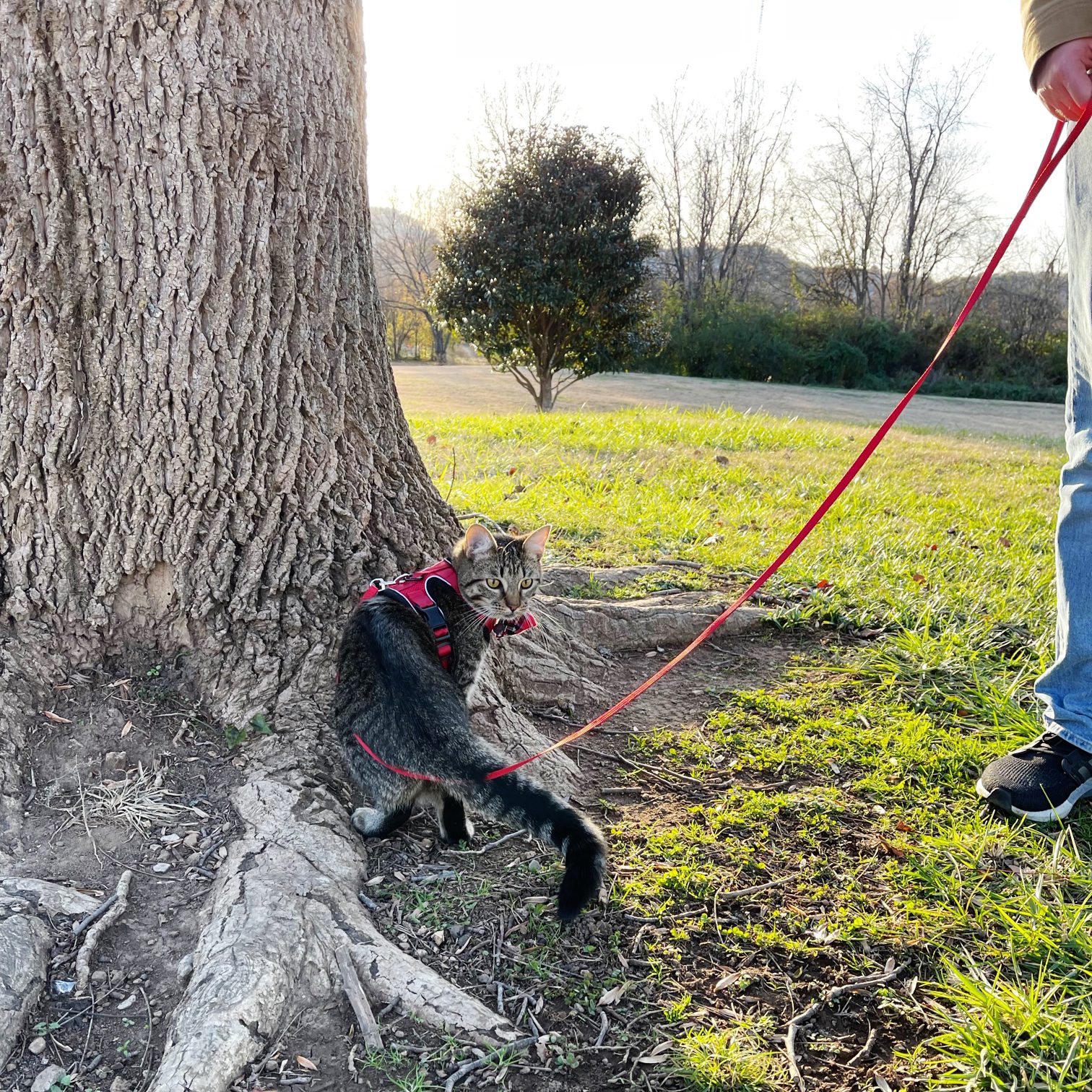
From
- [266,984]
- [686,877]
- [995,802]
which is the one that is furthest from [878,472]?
[266,984]

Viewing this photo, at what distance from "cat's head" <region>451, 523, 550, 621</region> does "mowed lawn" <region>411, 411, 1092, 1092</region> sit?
725mm

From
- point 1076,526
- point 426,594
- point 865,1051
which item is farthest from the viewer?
point 426,594

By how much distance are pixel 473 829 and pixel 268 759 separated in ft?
2.17

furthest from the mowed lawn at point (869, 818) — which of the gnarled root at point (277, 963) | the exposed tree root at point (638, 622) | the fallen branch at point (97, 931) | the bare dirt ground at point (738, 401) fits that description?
the bare dirt ground at point (738, 401)

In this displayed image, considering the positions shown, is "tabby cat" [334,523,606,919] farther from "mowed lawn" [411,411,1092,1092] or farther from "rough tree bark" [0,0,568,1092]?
"mowed lawn" [411,411,1092,1092]

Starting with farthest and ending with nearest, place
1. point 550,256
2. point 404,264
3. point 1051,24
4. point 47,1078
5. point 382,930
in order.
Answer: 1. point 404,264
2. point 550,256
3. point 1051,24
4. point 382,930
5. point 47,1078

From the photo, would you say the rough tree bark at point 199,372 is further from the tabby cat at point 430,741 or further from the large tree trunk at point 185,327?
the tabby cat at point 430,741

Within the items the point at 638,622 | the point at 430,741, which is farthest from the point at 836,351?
the point at 430,741

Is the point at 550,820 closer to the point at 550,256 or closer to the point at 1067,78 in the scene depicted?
the point at 1067,78

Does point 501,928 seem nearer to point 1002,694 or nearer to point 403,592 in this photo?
point 403,592

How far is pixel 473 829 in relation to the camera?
8.07 feet

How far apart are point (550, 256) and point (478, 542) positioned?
1137 cm

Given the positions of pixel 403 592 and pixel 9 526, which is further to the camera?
pixel 403 592

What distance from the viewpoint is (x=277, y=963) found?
1.79m
